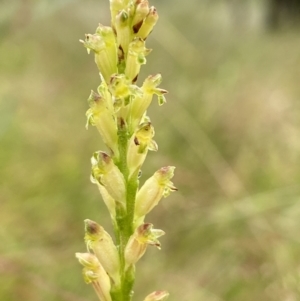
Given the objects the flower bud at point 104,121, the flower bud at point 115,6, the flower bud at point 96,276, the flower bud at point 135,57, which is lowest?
the flower bud at point 96,276

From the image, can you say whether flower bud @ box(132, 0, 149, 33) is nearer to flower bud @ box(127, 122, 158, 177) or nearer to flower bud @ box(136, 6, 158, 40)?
flower bud @ box(136, 6, 158, 40)

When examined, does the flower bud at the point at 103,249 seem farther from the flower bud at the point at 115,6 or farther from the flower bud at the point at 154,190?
the flower bud at the point at 115,6

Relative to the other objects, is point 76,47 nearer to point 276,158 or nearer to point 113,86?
point 276,158

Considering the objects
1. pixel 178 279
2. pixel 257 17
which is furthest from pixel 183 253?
pixel 257 17

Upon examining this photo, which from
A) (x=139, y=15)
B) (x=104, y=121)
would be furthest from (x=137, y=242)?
(x=139, y=15)

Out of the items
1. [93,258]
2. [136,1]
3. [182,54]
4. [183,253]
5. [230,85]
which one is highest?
[182,54]

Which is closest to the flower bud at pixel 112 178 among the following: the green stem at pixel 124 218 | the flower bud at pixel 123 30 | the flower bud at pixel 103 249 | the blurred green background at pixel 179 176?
the green stem at pixel 124 218

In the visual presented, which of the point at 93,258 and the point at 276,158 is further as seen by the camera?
the point at 276,158
